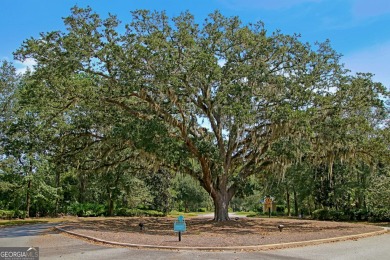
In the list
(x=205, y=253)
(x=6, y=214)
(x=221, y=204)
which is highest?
(x=221, y=204)

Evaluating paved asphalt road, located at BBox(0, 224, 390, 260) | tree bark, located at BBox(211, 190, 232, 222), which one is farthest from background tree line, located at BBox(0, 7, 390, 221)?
paved asphalt road, located at BBox(0, 224, 390, 260)

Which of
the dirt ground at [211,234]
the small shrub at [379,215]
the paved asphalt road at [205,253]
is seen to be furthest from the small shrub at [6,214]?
the small shrub at [379,215]

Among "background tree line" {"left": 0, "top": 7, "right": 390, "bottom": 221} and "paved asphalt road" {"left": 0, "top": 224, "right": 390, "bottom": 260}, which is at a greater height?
"background tree line" {"left": 0, "top": 7, "right": 390, "bottom": 221}

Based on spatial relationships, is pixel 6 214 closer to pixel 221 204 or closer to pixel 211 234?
pixel 221 204

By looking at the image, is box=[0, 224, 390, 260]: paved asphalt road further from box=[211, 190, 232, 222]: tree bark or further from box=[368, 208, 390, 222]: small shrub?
box=[368, 208, 390, 222]: small shrub

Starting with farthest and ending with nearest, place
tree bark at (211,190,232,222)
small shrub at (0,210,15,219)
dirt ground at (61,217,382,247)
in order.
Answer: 1. small shrub at (0,210,15,219)
2. tree bark at (211,190,232,222)
3. dirt ground at (61,217,382,247)

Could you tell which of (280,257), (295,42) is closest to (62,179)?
(295,42)

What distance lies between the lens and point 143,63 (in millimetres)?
16047

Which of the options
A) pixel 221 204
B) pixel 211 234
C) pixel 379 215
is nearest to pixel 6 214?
pixel 221 204

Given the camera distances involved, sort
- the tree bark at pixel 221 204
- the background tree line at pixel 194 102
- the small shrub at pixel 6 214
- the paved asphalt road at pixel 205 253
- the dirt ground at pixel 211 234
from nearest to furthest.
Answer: the paved asphalt road at pixel 205 253
the dirt ground at pixel 211 234
the background tree line at pixel 194 102
the tree bark at pixel 221 204
the small shrub at pixel 6 214

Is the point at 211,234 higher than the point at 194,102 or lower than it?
lower

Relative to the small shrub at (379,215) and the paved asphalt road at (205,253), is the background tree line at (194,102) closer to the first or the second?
the small shrub at (379,215)

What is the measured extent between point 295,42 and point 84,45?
35.4 feet

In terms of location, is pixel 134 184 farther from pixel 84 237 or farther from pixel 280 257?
pixel 280 257
